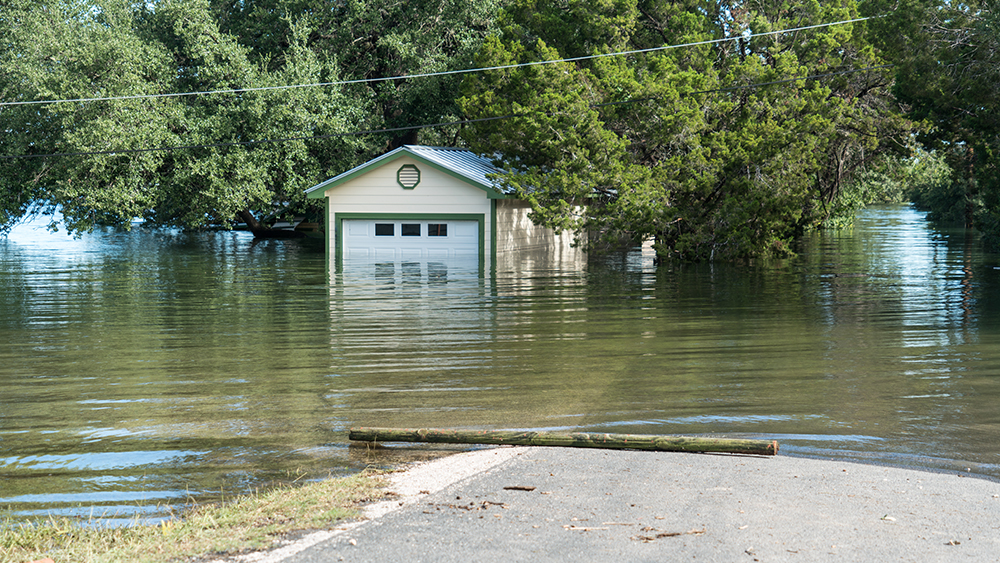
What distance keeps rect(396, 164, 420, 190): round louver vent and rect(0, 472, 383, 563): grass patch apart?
2577cm

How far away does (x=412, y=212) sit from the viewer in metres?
32.3

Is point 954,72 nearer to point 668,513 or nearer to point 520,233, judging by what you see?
point 520,233

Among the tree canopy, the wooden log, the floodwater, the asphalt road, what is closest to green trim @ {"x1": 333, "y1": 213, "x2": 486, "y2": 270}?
the tree canopy

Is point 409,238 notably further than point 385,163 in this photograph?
Yes

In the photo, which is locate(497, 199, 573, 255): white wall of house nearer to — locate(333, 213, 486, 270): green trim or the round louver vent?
locate(333, 213, 486, 270): green trim

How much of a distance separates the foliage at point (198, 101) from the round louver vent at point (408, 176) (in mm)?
6266

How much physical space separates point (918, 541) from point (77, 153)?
118ft

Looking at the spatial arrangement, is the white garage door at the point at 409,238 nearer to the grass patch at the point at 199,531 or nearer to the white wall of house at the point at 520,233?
the white wall of house at the point at 520,233

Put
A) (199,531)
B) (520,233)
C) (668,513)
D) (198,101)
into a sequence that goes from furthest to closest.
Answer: (198,101), (520,233), (668,513), (199,531)

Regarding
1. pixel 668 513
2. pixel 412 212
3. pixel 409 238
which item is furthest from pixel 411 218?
pixel 668 513

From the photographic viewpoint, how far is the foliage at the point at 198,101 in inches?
1455

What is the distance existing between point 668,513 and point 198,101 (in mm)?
39746

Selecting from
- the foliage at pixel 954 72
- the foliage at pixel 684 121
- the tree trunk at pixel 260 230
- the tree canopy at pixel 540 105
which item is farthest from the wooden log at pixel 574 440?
the tree trunk at pixel 260 230

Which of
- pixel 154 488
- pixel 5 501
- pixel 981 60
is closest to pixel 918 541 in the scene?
pixel 154 488
